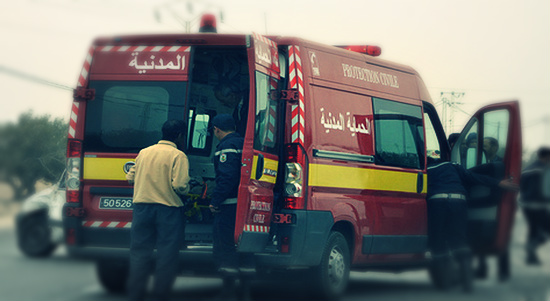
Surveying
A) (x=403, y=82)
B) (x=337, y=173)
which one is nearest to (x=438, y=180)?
(x=403, y=82)

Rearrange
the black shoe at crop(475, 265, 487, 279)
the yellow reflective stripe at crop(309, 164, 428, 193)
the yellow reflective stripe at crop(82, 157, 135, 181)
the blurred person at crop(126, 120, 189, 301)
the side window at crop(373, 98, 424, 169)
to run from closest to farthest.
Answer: the blurred person at crop(126, 120, 189, 301) < the yellow reflective stripe at crop(309, 164, 428, 193) < the yellow reflective stripe at crop(82, 157, 135, 181) < the black shoe at crop(475, 265, 487, 279) < the side window at crop(373, 98, 424, 169)

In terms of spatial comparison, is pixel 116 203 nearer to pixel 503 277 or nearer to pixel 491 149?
pixel 503 277

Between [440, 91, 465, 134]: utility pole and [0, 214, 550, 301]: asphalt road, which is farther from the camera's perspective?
[440, 91, 465, 134]: utility pole

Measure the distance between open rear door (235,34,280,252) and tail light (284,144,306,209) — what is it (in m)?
0.13

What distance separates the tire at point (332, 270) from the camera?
29.3ft

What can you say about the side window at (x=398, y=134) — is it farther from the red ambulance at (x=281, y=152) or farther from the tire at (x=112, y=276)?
the tire at (x=112, y=276)

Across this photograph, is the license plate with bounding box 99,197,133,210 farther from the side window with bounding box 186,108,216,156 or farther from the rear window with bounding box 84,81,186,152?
the side window with bounding box 186,108,216,156

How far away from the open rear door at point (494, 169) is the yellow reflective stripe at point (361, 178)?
722 mm

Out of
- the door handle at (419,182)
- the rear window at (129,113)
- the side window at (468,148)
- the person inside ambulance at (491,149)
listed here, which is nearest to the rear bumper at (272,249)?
the rear window at (129,113)

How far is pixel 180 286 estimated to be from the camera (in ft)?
34.3

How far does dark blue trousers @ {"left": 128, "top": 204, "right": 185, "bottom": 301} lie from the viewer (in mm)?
8336

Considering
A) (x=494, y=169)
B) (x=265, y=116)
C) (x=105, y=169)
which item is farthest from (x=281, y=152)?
(x=494, y=169)

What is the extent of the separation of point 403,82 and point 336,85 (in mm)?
1547

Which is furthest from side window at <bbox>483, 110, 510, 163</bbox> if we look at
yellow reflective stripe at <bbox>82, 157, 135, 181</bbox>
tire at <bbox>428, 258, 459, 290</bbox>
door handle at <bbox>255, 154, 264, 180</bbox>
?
yellow reflective stripe at <bbox>82, 157, 135, 181</bbox>
